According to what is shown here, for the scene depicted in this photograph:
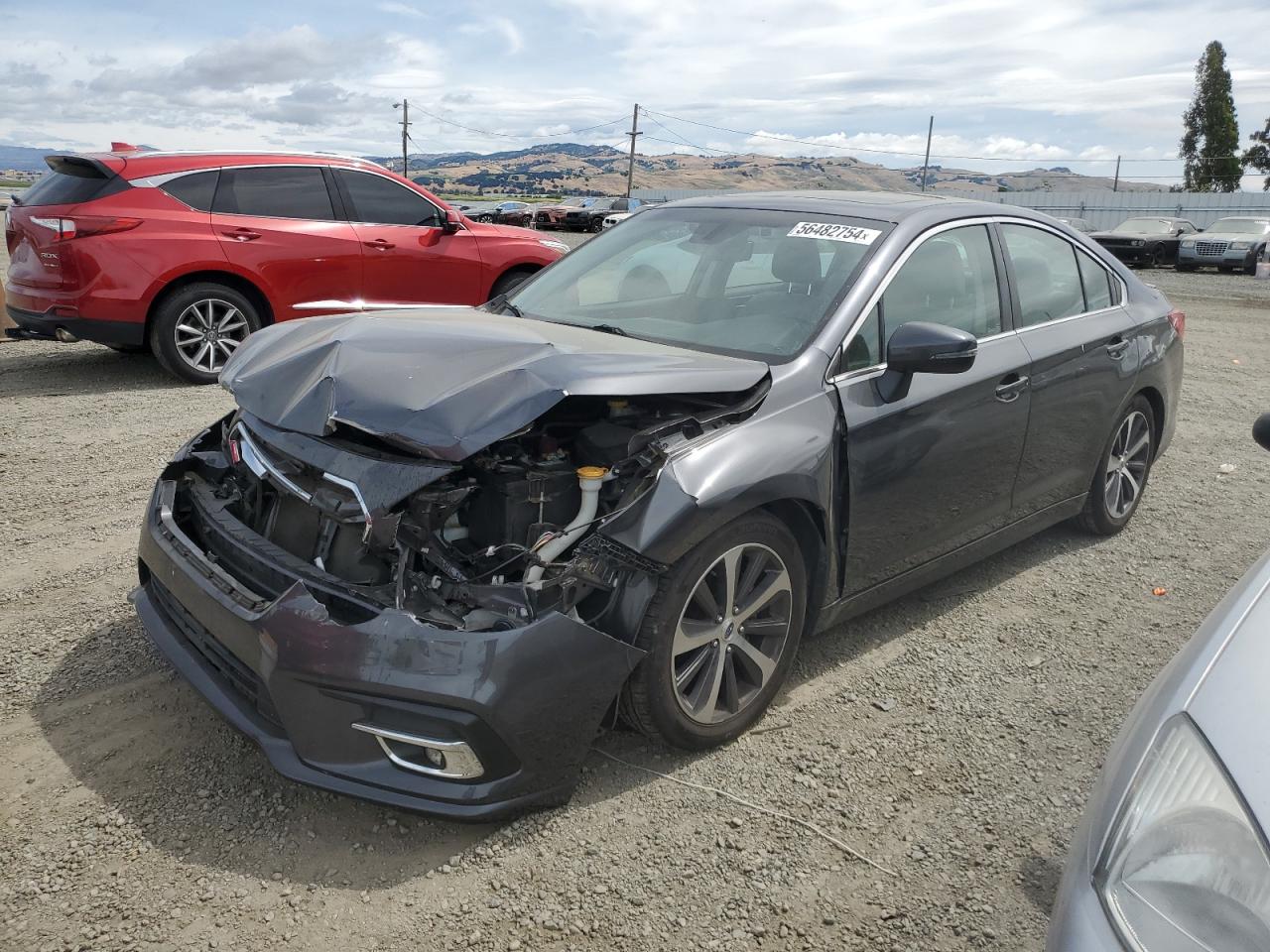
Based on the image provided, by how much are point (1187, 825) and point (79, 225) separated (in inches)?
306

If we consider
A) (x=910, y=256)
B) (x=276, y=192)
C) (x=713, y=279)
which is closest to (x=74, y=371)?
(x=276, y=192)

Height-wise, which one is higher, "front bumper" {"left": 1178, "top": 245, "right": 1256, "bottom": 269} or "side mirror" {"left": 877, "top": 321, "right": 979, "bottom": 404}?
"front bumper" {"left": 1178, "top": 245, "right": 1256, "bottom": 269}

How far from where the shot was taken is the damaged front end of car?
2.42m

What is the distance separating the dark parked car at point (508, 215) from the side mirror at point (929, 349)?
36.1 meters

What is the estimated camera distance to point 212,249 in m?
7.57

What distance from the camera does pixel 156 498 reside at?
3277 millimetres

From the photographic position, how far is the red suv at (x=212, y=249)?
7.23 m

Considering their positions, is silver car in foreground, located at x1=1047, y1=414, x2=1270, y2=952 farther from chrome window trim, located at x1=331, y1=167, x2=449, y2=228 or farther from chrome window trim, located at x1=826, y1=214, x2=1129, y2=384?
chrome window trim, located at x1=331, y1=167, x2=449, y2=228

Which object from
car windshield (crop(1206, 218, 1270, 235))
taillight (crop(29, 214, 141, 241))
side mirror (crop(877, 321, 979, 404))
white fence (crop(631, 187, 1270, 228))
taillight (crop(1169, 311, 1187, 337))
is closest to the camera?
side mirror (crop(877, 321, 979, 404))

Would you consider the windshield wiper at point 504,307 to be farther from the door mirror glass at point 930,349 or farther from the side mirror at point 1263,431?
the side mirror at point 1263,431

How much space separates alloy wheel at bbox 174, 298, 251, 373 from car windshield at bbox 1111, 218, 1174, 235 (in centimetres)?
2274

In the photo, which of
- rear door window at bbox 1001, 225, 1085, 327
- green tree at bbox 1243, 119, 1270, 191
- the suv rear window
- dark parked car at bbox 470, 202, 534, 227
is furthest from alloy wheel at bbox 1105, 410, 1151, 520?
green tree at bbox 1243, 119, 1270, 191

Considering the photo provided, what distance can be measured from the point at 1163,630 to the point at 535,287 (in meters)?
2.95

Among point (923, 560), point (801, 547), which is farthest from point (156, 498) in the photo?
point (923, 560)
